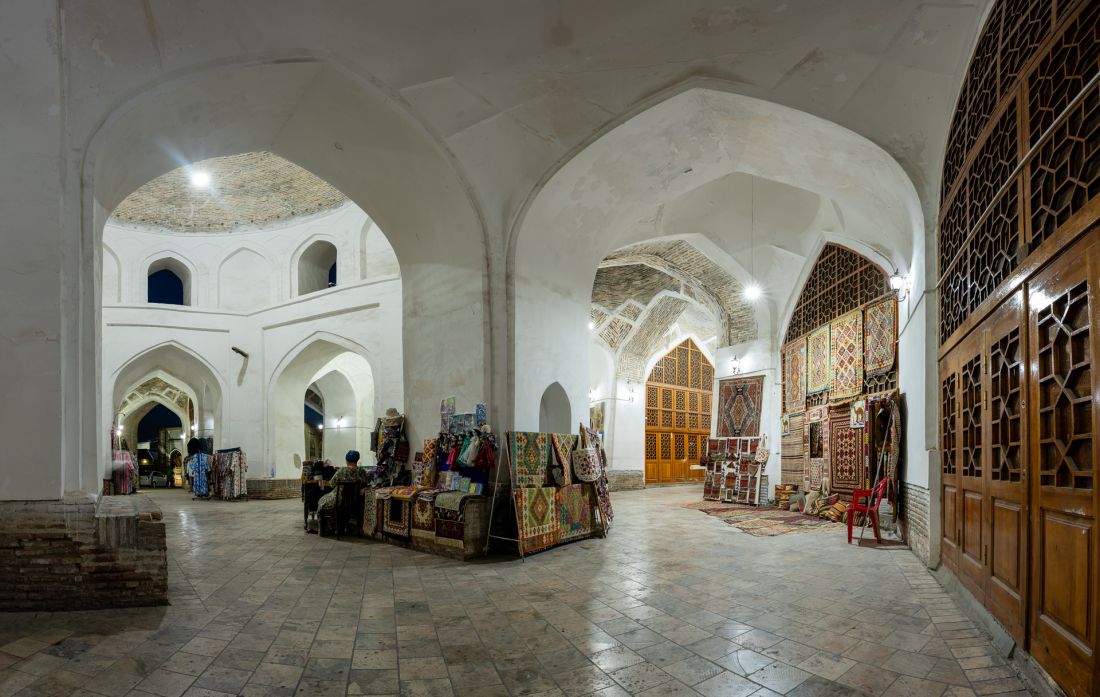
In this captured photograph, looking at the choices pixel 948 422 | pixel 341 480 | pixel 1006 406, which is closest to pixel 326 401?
pixel 341 480

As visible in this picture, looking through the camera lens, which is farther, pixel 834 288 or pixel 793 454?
pixel 793 454

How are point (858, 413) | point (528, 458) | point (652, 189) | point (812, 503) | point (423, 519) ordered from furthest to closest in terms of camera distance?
point (812, 503)
point (858, 413)
point (652, 189)
point (528, 458)
point (423, 519)

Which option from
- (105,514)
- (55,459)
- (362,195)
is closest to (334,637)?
(105,514)

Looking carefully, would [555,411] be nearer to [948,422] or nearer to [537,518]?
[537,518]

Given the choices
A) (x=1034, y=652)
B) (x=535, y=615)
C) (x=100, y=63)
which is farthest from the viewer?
(x=100, y=63)

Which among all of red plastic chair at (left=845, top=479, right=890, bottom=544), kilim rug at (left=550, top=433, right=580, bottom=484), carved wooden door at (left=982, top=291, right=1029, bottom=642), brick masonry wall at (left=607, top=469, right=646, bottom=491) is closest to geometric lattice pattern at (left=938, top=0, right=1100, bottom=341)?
carved wooden door at (left=982, top=291, right=1029, bottom=642)

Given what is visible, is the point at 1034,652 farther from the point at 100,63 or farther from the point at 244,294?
the point at 244,294

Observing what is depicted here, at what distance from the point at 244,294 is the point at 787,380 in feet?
48.0

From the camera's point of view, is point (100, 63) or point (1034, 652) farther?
point (100, 63)

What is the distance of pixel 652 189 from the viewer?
32.5 feet

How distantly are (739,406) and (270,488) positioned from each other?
40.7ft

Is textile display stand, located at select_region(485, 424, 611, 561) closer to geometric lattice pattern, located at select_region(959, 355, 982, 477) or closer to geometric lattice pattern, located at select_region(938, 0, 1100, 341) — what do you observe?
geometric lattice pattern, located at select_region(959, 355, 982, 477)

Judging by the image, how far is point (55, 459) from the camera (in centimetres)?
514

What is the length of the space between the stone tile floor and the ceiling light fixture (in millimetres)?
11913
